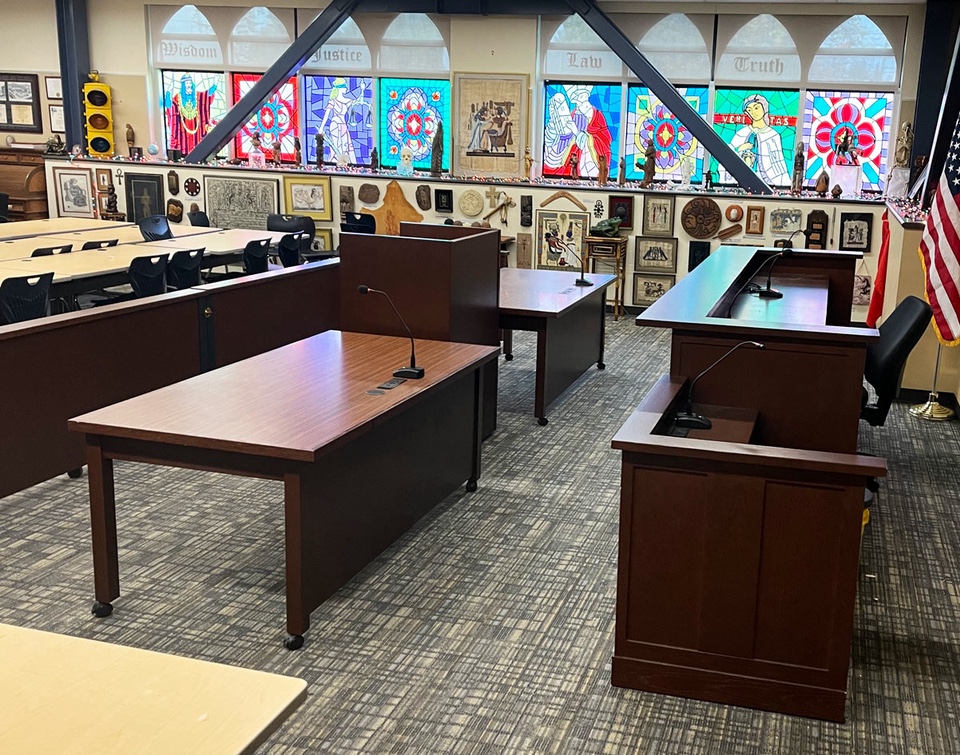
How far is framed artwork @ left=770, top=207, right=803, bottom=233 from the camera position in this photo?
11344 mm

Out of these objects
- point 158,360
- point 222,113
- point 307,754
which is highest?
point 222,113

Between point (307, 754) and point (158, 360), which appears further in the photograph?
point (158, 360)

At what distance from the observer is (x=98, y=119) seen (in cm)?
1477

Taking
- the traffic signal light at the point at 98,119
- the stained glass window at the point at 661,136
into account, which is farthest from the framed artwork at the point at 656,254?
the traffic signal light at the point at 98,119

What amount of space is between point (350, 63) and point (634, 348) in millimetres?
6452

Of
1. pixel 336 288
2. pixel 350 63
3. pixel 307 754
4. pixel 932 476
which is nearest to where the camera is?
pixel 307 754

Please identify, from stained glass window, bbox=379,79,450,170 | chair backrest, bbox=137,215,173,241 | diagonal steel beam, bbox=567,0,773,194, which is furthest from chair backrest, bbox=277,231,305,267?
diagonal steel beam, bbox=567,0,773,194

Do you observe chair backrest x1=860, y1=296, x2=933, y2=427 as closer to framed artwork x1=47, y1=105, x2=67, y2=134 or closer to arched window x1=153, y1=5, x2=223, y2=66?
arched window x1=153, y1=5, x2=223, y2=66

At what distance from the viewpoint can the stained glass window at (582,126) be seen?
13312mm

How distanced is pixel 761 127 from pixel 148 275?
8015mm

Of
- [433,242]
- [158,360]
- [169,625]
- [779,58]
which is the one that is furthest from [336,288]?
[779,58]

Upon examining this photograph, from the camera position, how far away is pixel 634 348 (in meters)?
10.2

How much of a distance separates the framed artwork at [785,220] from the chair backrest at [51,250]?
7155 millimetres

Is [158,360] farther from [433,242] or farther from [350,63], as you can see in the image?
[350,63]
